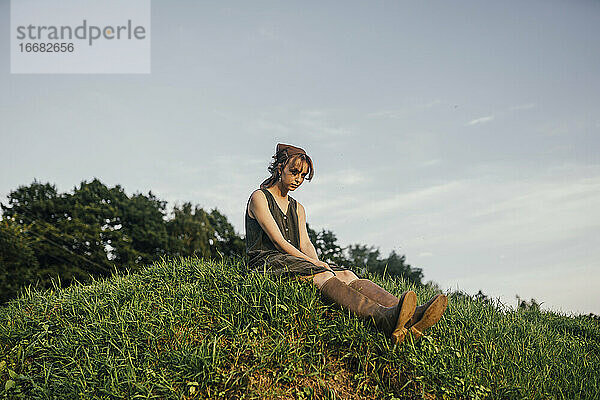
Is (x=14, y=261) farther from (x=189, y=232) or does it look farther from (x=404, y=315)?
(x=404, y=315)

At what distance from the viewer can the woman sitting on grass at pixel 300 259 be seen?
4148 millimetres

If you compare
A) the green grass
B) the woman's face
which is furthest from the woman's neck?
the green grass

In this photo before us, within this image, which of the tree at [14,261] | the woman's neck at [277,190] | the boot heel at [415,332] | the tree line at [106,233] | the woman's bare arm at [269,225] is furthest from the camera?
the tree line at [106,233]

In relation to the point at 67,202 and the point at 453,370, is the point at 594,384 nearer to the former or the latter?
the point at 453,370

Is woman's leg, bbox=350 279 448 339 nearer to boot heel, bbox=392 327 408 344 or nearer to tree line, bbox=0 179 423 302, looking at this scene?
boot heel, bbox=392 327 408 344

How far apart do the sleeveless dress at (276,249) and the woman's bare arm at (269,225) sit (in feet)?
0.24

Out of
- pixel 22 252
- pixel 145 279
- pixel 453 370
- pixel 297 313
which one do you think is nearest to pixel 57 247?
pixel 22 252

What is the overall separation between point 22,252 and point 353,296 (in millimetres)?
14720

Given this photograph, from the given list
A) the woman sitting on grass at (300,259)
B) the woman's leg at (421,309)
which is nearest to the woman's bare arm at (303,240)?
the woman sitting on grass at (300,259)

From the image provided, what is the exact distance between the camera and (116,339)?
464 cm

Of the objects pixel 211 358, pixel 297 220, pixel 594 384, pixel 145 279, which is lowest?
pixel 594 384

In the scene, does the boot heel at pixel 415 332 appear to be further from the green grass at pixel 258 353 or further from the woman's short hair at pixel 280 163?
the woman's short hair at pixel 280 163

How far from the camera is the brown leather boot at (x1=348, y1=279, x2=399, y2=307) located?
14.8 ft

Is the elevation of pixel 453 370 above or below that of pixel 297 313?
below
